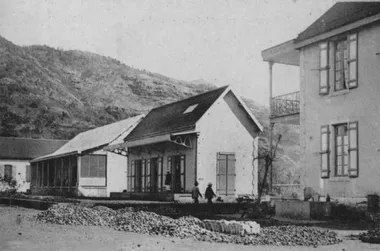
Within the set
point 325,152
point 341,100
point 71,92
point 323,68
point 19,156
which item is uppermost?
point 71,92

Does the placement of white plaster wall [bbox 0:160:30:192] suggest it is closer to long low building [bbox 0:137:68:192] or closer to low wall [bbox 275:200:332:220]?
long low building [bbox 0:137:68:192]

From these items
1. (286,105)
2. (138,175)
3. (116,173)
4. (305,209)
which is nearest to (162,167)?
(138,175)

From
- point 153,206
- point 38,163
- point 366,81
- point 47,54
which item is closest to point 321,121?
point 366,81

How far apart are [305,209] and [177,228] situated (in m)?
5.93

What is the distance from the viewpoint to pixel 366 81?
15172mm

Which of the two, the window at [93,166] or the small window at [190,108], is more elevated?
the small window at [190,108]

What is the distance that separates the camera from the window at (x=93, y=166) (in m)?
31.1

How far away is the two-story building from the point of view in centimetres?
1494

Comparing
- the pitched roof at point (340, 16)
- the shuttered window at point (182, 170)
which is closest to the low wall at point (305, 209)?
the pitched roof at point (340, 16)

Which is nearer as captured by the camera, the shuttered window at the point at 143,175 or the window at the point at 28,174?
the shuttered window at the point at 143,175

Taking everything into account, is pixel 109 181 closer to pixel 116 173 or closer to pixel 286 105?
pixel 116 173

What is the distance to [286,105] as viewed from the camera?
20.0 metres

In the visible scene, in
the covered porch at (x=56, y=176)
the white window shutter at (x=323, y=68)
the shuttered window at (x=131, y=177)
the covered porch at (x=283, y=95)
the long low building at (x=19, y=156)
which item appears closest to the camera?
the white window shutter at (x=323, y=68)

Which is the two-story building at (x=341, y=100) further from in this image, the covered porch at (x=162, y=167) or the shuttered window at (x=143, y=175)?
the shuttered window at (x=143, y=175)
